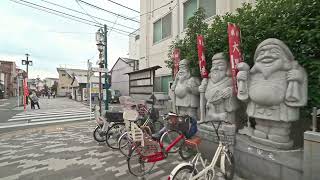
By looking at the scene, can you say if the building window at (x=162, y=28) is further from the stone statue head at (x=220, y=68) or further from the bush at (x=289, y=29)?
the stone statue head at (x=220, y=68)

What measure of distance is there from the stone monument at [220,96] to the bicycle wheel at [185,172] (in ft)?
5.11

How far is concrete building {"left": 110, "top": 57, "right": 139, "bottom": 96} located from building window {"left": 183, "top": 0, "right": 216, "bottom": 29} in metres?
14.0

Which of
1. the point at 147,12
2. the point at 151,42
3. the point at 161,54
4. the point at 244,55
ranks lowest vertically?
the point at 244,55

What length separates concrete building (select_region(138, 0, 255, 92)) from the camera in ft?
32.1

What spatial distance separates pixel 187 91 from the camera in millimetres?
6492

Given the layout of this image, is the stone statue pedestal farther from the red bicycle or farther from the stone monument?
the red bicycle

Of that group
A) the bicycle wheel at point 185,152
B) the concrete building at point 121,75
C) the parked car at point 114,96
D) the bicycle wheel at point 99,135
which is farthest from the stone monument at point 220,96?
the parked car at point 114,96

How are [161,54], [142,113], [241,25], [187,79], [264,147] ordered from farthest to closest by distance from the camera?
[161,54]
[142,113]
[187,79]
[241,25]
[264,147]

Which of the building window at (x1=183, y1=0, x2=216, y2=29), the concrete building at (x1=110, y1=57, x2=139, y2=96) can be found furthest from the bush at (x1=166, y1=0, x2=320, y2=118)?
the concrete building at (x1=110, y1=57, x2=139, y2=96)

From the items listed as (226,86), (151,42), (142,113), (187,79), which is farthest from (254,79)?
(151,42)

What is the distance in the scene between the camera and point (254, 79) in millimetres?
4293

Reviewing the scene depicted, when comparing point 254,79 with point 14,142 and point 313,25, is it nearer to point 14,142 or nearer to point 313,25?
point 313,25

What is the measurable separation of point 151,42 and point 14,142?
9.89m

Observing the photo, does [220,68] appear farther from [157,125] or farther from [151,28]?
[151,28]
